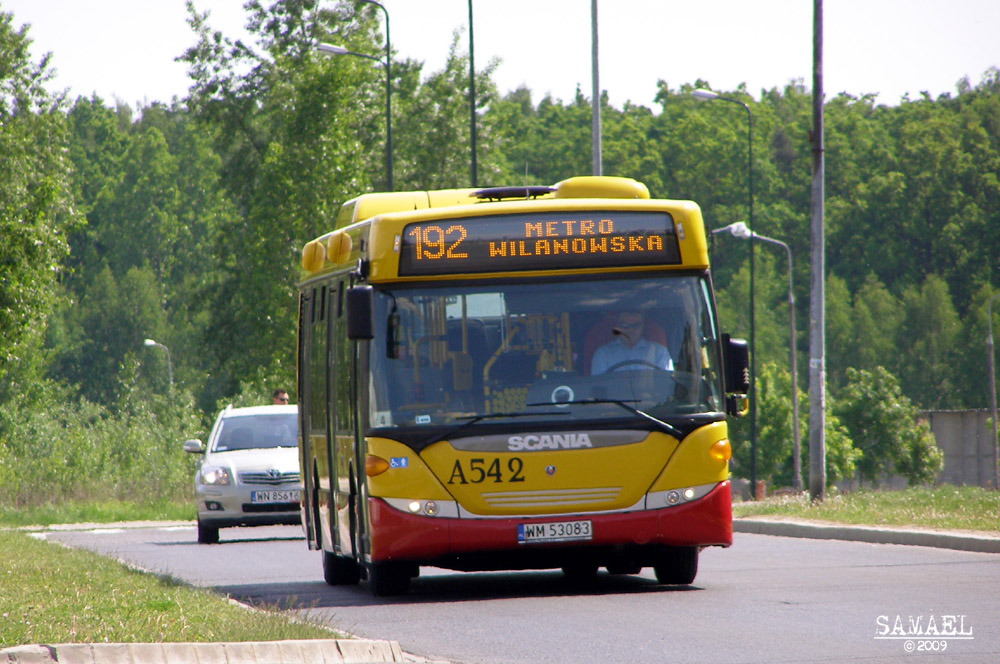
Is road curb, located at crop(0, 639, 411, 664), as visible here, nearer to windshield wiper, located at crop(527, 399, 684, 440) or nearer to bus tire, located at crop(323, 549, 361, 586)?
windshield wiper, located at crop(527, 399, 684, 440)

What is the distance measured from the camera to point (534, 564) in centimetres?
1255

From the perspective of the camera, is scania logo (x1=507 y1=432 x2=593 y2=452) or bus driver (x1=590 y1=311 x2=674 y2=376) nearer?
scania logo (x1=507 y1=432 x2=593 y2=452)

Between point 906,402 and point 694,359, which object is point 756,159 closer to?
point 906,402

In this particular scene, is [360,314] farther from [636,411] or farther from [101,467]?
[101,467]

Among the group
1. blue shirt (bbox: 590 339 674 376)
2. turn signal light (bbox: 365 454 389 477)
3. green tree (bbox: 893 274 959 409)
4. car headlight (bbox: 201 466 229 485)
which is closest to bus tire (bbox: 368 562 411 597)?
turn signal light (bbox: 365 454 389 477)

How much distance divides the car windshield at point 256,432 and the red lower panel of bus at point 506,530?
11.9 meters

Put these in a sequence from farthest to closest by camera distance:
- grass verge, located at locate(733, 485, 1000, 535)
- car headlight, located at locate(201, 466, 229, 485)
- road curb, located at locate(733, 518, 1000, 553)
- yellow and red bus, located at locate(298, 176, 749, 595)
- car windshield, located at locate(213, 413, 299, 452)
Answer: car windshield, located at locate(213, 413, 299, 452) < car headlight, located at locate(201, 466, 229, 485) < grass verge, located at locate(733, 485, 1000, 535) < road curb, located at locate(733, 518, 1000, 553) < yellow and red bus, located at locate(298, 176, 749, 595)

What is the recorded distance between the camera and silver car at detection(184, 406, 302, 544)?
23047 millimetres

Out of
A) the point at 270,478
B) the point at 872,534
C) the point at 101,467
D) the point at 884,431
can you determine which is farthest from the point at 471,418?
the point at 884,431

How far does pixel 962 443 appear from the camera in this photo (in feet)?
278

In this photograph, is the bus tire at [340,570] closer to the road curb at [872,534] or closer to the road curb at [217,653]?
the road curb at [217,653]

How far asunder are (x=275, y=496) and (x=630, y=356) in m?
11.6

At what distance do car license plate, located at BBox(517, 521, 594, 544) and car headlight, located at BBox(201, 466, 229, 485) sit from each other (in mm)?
11656

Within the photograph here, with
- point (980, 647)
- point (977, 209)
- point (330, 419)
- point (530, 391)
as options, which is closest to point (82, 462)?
point (330, 419)
